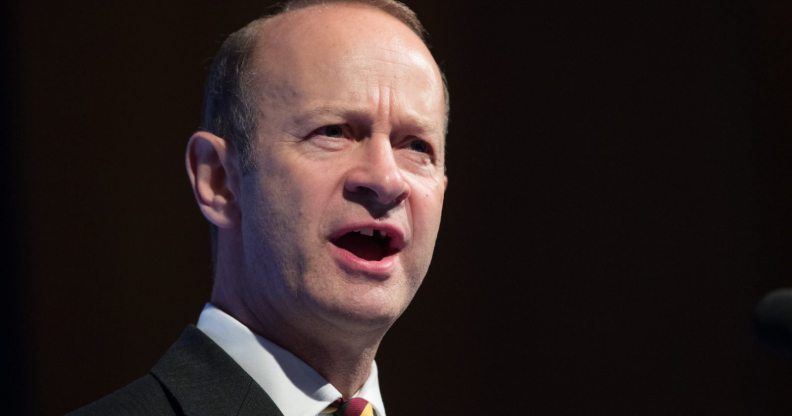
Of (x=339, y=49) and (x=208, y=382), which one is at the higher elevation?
(x=339, y=49)

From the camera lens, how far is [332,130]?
174cm

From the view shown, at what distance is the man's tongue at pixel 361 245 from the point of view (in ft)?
5.69

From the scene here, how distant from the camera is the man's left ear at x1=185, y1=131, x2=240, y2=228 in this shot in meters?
1.82

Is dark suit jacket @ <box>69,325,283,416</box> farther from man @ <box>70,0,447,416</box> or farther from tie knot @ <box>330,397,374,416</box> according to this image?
tie knot @ <box>330,397,374,416</box>

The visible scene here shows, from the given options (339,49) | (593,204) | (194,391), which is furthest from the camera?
(593,204)

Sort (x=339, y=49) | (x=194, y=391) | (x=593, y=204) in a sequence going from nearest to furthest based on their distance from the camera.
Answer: (x=194, y=391) → (x=339, y=49) → (x=593, y=204)

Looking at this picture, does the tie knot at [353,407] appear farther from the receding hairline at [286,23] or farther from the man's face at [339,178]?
the receding hairline at [286,23]

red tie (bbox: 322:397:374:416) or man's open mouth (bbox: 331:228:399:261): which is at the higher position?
man's open mouth (bbox: 331:228:399:261)

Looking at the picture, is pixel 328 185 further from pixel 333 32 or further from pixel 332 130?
pixel 333 32

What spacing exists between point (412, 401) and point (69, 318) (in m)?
1.17

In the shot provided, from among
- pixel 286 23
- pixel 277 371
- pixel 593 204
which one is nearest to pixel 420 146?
pixel 286 23

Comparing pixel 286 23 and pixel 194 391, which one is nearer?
pixel 194 391

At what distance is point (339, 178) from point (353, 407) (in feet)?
1.30

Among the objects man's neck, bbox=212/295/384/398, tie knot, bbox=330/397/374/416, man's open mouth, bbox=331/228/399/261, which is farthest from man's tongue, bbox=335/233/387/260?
tie knot, bbox=330/397/374/416
